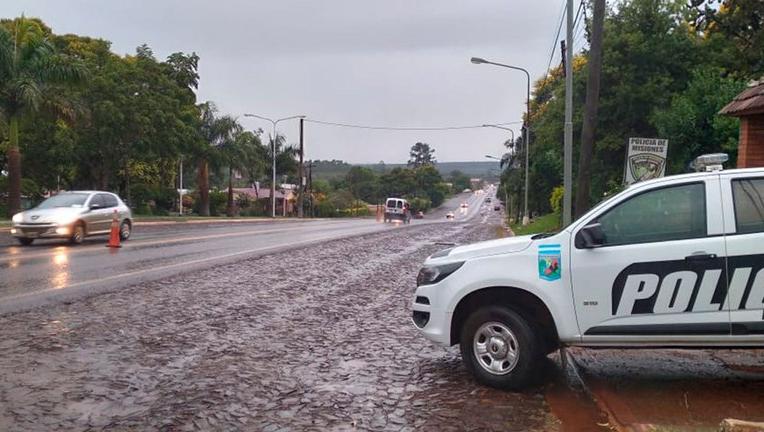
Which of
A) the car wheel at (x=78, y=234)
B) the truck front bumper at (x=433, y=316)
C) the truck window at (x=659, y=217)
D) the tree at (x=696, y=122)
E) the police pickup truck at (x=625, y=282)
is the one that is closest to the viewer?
the police pickup truck at (x=625, y=282)

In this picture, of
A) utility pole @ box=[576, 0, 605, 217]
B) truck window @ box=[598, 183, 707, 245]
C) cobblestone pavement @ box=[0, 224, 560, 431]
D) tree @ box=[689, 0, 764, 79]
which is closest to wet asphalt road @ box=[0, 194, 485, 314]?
cobblestone pavement @ box=[0, 224, 560, 431]

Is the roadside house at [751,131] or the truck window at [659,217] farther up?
the roadside house at [751,131]

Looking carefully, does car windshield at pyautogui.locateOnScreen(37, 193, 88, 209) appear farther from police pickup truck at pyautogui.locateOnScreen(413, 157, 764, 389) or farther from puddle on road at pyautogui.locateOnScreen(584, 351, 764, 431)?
puddle on road at pyautogui.locateOnScreen(584, 351, 764, 431)

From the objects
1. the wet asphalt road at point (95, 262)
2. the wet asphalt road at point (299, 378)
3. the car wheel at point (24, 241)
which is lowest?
the wet asphalt road at point (299, 378)

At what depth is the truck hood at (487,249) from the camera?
601 centimetres

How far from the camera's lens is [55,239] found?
65.9ft

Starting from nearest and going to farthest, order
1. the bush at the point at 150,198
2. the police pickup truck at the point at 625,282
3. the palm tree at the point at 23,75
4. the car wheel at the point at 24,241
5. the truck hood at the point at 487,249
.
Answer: the police pickup truck at the point at 625,282, the truck hood at the point at 487,249, the car wheel at the point at 24,241, the palm tree at the point at 23,75, the bush at the point at 150,198

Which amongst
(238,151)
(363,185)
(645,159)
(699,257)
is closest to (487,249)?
(699,257)

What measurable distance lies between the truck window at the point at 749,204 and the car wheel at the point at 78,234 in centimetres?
1787

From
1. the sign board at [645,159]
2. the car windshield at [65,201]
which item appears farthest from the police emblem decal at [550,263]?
the car windshield at [65,201]

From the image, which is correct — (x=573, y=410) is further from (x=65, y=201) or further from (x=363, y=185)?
(x=363, y=185)

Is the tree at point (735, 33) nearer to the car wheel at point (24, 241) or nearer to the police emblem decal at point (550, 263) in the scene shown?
the police emblem decal at point (550, 263)

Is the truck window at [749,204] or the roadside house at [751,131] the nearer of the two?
the truck window at [749,204]

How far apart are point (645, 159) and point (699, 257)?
6.32 meters
